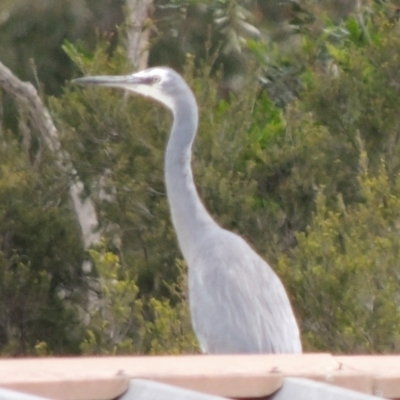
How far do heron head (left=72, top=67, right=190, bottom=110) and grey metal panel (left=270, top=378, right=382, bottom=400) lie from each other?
2.91 m

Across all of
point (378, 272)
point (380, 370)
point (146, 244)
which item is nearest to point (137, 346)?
point (146, 244)

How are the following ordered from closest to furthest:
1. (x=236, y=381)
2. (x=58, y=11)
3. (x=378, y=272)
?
(x=236, y=381)
(x=378, y=272)
(x=58, y=11)

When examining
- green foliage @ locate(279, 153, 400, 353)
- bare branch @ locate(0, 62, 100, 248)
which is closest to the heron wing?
green foliage @ locate(279, 153, 400, 353)

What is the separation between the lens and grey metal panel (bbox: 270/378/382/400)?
156cm

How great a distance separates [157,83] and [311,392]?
312 cm

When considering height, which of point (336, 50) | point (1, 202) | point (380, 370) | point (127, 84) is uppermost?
point (380, 370)

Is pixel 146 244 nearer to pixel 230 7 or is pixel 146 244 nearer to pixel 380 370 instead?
pixel 230 7

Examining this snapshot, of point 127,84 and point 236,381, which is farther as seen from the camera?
point 127,84

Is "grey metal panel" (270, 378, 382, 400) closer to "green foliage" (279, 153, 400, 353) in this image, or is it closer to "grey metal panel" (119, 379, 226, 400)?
"grey metal panel" (119, 379, 226, 400)

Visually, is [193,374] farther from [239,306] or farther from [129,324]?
[129,324]

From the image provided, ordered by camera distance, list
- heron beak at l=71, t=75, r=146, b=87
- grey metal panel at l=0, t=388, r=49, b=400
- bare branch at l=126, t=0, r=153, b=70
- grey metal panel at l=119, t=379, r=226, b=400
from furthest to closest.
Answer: bare branch at l=126, t=0, r=153, b=70, heron beak at l=71, t=75, r=146, b=87, grey metal panel at l=119, t=379, r=226, b=400, grey metal panel at l=0, t=388, r=49, b=400

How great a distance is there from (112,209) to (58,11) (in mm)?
5381

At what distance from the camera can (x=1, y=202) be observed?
5.85 meters

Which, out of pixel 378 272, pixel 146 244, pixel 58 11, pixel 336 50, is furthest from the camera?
pixel 58 11
